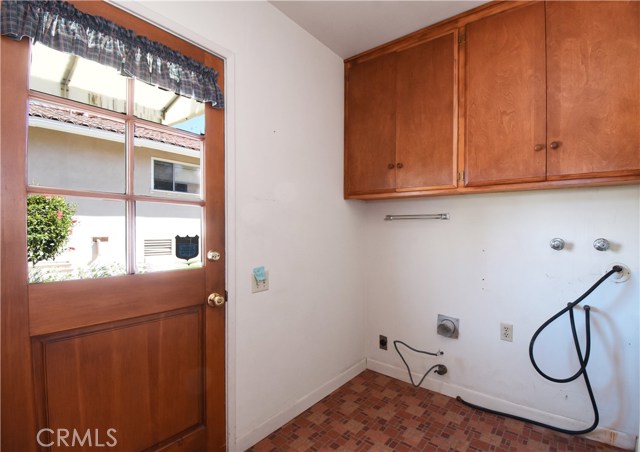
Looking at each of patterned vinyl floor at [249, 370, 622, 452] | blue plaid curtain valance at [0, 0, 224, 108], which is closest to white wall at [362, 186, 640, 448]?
patterned vinyl floor at [249, 370, 622, 452]

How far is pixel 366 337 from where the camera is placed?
8.55 ft

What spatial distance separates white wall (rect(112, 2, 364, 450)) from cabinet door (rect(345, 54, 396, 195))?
0.10 meters

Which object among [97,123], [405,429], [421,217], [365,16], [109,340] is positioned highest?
[365,16]

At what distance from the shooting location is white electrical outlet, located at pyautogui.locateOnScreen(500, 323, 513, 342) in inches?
76.8

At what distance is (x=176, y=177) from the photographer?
1406mm

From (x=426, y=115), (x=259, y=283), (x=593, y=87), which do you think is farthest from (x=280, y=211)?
(x=593, y=87)

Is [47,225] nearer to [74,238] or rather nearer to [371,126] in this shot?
[74,238]

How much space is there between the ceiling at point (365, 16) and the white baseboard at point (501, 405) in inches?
95.9

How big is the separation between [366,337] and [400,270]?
684 millimetres

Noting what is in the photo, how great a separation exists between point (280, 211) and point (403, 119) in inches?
41.6

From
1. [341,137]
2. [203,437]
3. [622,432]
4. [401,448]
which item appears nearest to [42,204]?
[203,437]

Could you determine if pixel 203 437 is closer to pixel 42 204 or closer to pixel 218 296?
pixel 218 296

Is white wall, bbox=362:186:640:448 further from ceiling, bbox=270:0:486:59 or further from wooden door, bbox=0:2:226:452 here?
wooden door, bbox=0:2:226:452

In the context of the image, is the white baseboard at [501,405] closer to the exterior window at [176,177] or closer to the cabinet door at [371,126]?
the cabinet door at [371,126]
